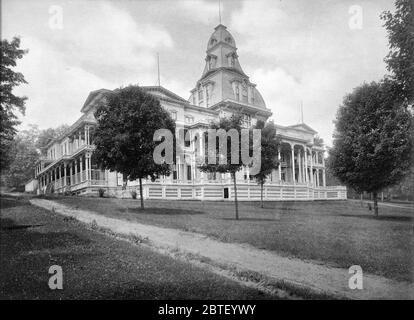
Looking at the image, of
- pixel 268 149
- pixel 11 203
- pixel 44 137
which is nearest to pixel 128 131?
pixel 268 149

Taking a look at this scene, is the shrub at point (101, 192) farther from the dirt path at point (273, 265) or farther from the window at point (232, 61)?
the window at point (232, 61)

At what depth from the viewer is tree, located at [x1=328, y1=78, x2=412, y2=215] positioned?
56.9 feet

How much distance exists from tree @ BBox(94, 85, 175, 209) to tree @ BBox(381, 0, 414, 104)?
11392mm

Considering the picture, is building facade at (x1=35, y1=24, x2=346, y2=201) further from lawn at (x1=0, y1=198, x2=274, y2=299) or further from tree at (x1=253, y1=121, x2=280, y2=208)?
lawn at (x1=0, y1=198, x2=274, y2=299)

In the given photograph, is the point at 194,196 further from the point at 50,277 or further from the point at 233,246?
the point at 50,277

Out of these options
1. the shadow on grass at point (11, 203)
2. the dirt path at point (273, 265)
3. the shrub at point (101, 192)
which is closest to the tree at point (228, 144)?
the dirt path at point (273, 265)

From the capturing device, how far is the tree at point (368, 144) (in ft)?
56.9

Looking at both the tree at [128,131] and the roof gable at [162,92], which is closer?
the roof gable at [162,92]

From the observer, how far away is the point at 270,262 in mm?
9195

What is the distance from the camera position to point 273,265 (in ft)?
29.1

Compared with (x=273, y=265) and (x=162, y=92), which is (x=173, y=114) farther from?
(x=273, y=265)

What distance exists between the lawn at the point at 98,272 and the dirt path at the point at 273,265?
1.33 m
